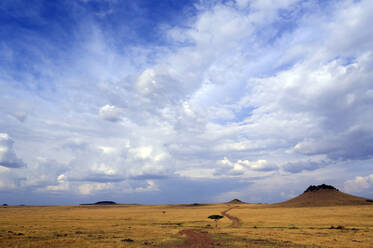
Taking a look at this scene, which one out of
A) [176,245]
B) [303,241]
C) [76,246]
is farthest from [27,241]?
[303,241]

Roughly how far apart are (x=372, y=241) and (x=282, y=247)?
54.2 feet

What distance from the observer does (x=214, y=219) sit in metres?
77.3

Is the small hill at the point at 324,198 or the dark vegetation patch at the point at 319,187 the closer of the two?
the small hill at the point at 324,198

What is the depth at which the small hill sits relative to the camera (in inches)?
5349

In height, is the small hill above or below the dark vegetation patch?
below

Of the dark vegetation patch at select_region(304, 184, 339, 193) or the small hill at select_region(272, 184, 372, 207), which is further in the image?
the dark vegetation patch at select_region(304, 184, 339, 193)

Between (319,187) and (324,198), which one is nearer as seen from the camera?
(324,198)

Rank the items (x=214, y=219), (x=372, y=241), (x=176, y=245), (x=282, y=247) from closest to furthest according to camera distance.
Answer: (x=282, y=247) → (x=176, y=245) → (x=372, y=241) → (x=214, y=219)

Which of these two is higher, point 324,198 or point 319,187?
point 319,187

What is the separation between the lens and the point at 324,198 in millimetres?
143750

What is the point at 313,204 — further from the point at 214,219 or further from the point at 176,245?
the point at 176,245

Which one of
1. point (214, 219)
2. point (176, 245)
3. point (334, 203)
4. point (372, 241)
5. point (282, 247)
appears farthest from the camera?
point (334, 203)

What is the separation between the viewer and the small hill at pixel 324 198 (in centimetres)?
13588

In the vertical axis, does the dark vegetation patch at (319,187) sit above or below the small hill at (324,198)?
above
